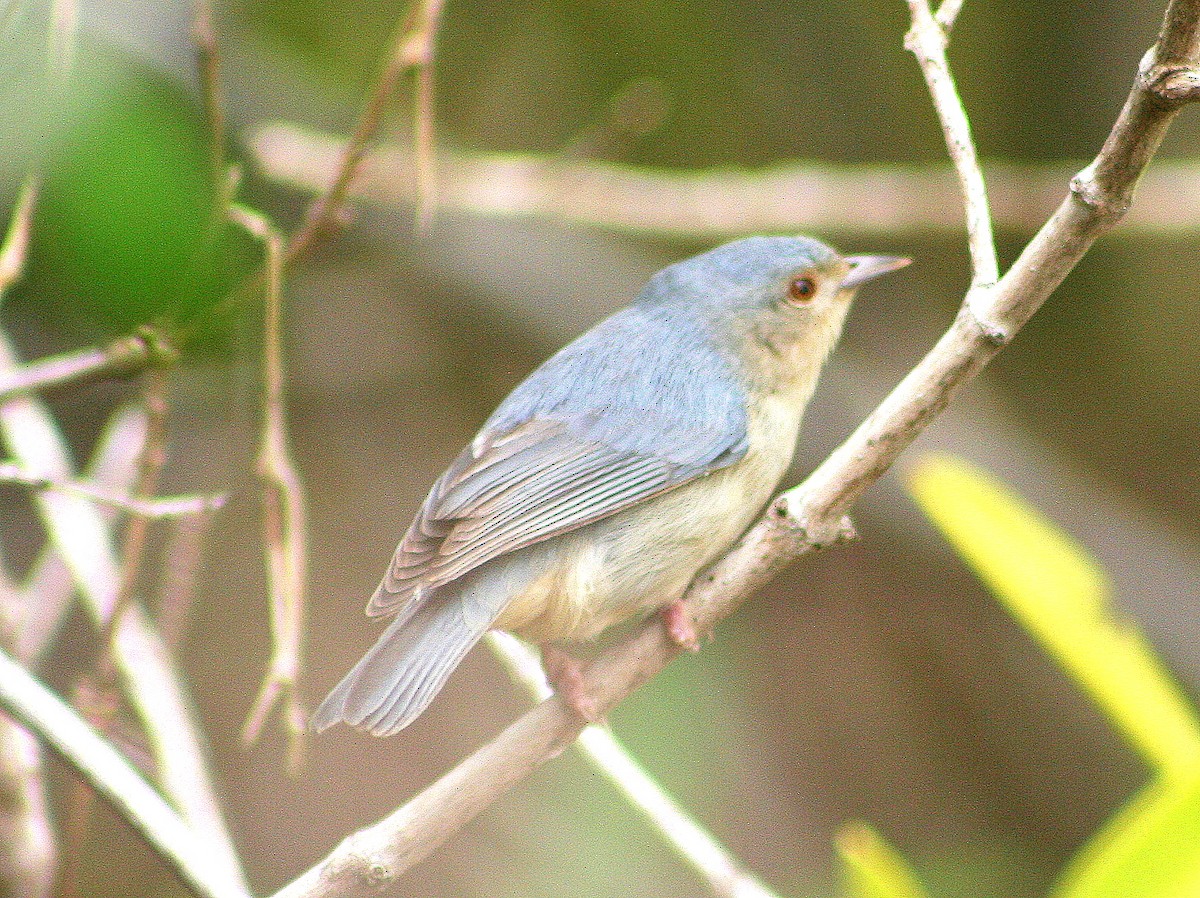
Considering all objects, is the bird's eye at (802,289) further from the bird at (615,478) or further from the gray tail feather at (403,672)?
the gray tail feather at (403,672)

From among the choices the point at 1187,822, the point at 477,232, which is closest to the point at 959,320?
the point at 1187,822

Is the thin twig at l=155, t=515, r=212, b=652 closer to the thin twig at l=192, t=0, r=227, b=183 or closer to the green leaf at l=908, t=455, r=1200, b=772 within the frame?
the thin twig at l=192, t=0, r=227, b=183

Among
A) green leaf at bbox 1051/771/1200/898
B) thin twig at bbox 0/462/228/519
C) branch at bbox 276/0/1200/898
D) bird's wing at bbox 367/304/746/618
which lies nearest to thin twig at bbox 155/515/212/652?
thin twig at bbox 0/462/228/519

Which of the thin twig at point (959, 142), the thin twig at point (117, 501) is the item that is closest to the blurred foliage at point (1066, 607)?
the thin twig at point (959, 142)

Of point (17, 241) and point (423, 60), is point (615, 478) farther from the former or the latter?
point (17, 241)

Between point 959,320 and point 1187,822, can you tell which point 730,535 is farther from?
point 1187,822

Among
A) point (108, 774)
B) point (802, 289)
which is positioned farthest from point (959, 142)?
point (108, 774)
